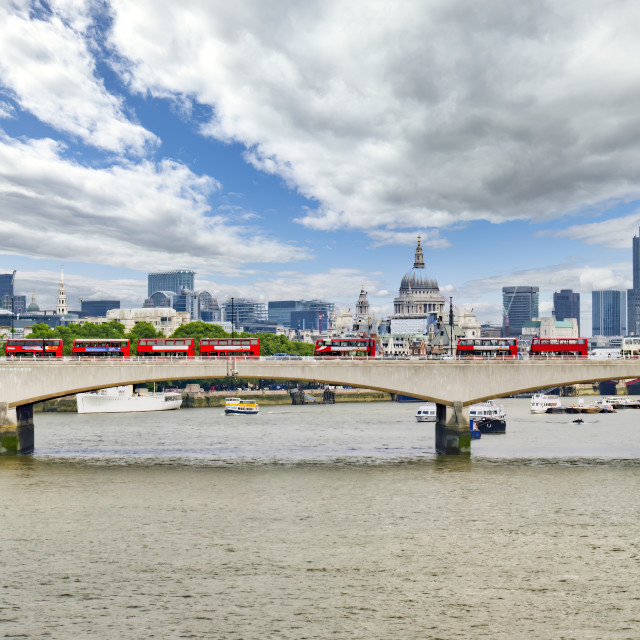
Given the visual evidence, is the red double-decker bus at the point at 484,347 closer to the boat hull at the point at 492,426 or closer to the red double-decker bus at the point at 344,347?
the red double-decker bus at the point at 344,347

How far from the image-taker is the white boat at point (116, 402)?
373 feet

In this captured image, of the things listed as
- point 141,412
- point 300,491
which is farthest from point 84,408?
point 300,491

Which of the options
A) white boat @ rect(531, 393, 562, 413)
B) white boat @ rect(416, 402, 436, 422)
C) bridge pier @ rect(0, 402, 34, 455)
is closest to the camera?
bridge pier @ rect(0, 402, 34, 455)

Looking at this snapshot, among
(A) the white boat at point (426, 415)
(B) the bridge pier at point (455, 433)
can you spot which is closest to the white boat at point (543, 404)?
(A) the white boat at point (426, 415)

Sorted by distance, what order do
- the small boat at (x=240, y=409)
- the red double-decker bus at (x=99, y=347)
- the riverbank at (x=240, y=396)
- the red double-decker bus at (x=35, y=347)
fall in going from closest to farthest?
the red double-decker bus at (x=35, y=347)
the red double-decker bus at (x=99, y=347)
the small boat at (x=240, y=409)
the riverbank at (x=240, y=396)

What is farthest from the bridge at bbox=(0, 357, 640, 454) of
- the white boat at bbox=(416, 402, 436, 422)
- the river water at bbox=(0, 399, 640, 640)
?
the white boat at bbox=(416, 402, 436, 422)

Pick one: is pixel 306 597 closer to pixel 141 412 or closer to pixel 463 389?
pixel 463 389


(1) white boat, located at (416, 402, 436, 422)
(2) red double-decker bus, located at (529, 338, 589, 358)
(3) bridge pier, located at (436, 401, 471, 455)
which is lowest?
(1) white boat, located at (416, 402, 436, 422)

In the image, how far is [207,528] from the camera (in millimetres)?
38969

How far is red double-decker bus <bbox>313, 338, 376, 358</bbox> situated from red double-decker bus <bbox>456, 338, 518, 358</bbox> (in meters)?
8.56

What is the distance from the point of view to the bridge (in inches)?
2532

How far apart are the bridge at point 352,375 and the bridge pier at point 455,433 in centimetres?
8

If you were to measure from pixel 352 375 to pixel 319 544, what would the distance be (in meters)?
30.8

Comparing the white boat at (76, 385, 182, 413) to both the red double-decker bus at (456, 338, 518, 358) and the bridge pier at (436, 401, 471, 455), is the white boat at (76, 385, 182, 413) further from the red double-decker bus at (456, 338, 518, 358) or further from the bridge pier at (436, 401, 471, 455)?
the bridge pier at (436, 401, 471, 455)
